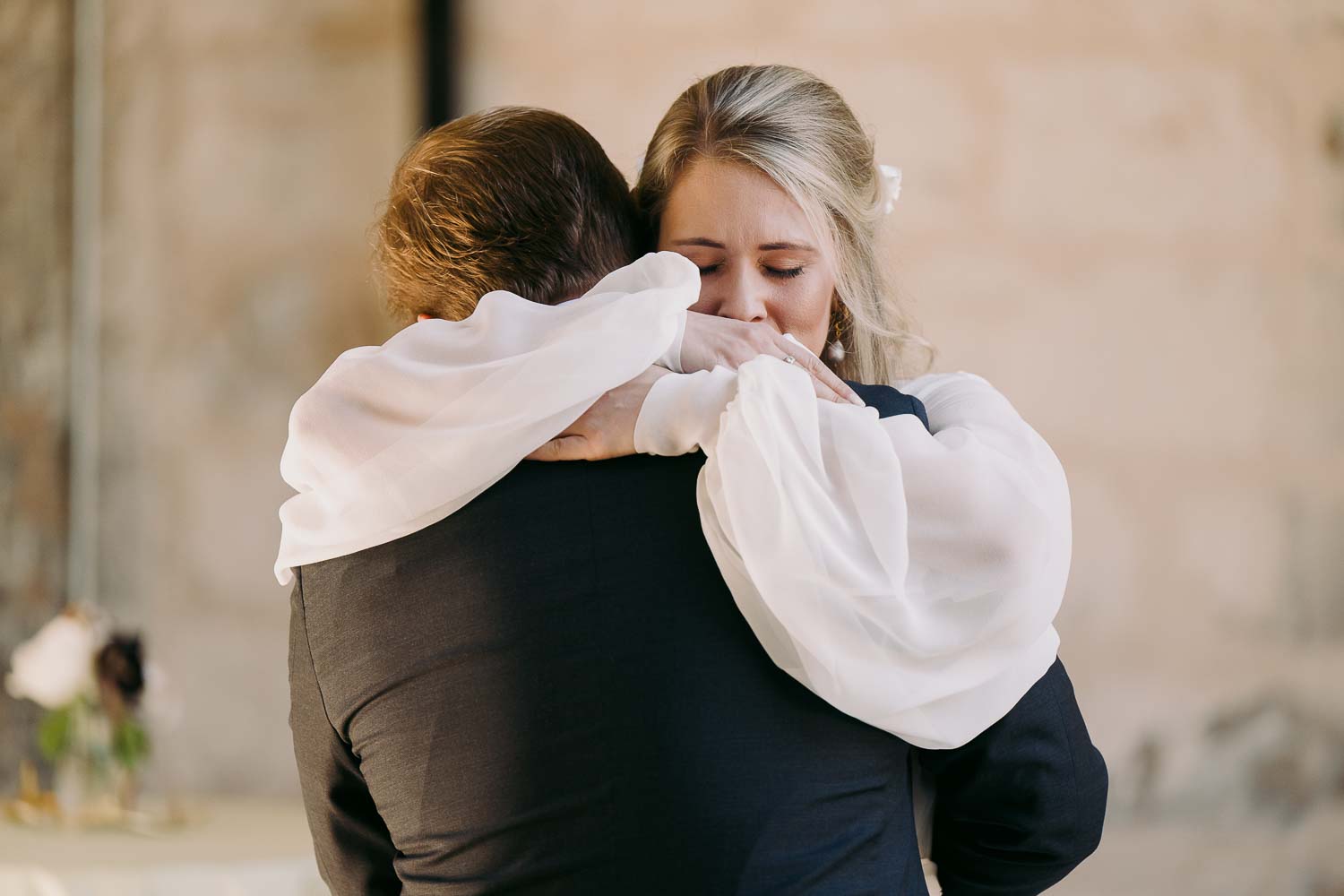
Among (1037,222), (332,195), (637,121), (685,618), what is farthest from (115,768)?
(1037,222)

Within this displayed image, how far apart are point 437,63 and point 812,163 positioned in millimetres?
2263

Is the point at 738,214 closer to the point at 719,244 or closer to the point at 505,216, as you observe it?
the point at 719,244

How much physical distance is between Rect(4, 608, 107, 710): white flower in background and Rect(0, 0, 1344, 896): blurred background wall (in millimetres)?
893

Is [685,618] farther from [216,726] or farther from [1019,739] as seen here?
[216,726]

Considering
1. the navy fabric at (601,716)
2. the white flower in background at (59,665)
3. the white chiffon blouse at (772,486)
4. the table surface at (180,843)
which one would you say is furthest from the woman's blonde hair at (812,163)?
the white flower in background at (59,665)

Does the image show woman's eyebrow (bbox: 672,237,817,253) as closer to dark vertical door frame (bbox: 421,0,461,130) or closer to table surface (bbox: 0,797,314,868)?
table surface (bbox: 0,797,314,868)

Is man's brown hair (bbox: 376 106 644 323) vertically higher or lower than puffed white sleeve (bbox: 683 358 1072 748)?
higher

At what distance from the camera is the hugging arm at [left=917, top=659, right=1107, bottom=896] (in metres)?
1.21

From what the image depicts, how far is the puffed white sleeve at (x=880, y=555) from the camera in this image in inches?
41.9

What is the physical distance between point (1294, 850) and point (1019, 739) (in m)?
2.39

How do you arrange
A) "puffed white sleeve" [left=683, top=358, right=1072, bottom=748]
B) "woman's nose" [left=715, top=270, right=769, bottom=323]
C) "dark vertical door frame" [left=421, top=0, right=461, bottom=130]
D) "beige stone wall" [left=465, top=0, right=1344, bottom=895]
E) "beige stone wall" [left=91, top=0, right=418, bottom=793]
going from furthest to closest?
1. "beige stone wall" [left=91, top=0, right=418, bottom=793]
2. "dark vertical door frame" [left=421, top=0, right=461, bottom=130]
3. "beige stone wall" [left=465, top=0, right=1344, bottom=895]
4. "woman's nose" [left=715, top=270, right=769, bottom=323]
5. "puffed white sleeve" [left=683, top=358, right=1072, bottom=748]

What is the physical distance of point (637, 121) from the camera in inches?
143

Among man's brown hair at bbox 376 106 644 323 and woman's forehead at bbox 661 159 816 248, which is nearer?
man's brown hair at bbox 376 106 644 323

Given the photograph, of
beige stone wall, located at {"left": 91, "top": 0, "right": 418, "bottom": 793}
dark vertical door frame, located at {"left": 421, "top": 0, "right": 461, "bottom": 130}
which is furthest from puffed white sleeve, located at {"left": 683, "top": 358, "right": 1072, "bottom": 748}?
beige stone wall, located at {"left": 91, "top": 0, "right": 418, "bottom": 793}
